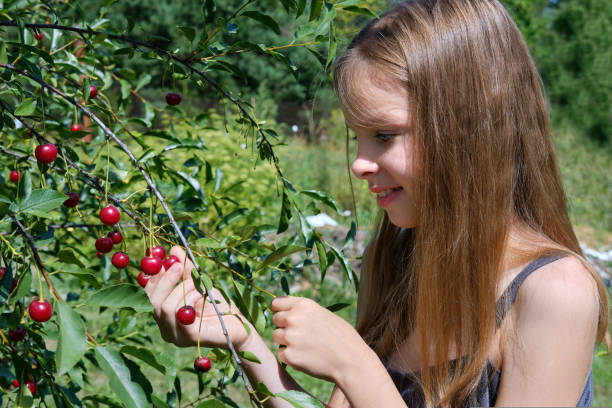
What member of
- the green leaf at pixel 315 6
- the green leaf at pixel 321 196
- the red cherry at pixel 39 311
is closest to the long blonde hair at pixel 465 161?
the green leaf at pixel 321 196

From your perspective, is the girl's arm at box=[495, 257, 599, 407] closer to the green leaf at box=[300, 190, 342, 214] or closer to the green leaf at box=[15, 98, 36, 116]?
the green leaf at box=[300, 190, 342, 214]

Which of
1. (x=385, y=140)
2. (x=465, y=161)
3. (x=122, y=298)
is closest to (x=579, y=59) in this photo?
(x=465, y=161)

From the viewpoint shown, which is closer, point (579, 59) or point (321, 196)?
point (321, 196)

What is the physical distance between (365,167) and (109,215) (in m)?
0.50

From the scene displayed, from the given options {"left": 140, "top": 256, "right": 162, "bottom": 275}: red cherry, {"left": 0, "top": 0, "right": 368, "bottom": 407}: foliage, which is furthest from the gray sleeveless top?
{"left": 140, "top": 256, "right": 162, "bottom": 275}: red cherry

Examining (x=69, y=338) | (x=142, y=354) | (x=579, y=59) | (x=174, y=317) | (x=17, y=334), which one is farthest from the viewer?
(x=579, y=59)

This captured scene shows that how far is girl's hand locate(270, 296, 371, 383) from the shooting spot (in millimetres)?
1041

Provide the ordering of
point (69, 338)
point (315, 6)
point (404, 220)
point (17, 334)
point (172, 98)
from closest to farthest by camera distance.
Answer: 1. point (69, 338)
2. point (315, 6)
3. point (17, 334)
4. point (404, 220)
5. point (172, 98)

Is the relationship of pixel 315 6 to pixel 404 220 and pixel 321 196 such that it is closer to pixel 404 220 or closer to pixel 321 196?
pixel 321 196

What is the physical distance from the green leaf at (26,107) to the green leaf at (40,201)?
14 cm

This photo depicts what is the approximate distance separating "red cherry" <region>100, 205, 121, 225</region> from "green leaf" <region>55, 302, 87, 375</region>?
245mm

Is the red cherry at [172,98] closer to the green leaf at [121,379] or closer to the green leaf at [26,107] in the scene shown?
the green leaf at [26,107]

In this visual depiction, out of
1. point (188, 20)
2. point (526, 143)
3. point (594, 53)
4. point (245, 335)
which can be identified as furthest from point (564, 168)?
point (188, 20)

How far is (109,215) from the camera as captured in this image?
0.96m
